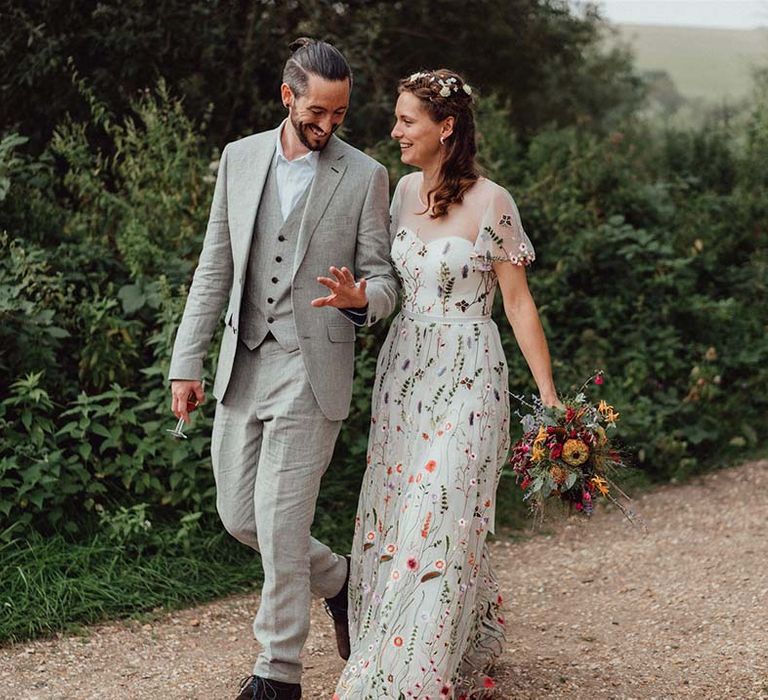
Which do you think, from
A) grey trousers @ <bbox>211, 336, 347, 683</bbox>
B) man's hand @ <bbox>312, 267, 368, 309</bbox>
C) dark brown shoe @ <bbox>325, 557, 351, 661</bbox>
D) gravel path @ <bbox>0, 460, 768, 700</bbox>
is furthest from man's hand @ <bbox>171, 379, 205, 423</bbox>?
gravel path @ <bbox>0, 460, 768, 700</bbox>

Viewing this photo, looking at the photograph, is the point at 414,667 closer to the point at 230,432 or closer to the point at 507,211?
the point at 230,432

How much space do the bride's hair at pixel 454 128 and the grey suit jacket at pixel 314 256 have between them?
0.72 ft

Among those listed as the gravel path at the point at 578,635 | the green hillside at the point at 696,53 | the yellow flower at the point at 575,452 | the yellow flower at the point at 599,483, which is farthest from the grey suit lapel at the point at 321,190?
the green hillside at the point at 696,53

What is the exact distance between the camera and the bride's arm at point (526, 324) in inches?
151

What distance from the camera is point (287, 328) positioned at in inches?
151

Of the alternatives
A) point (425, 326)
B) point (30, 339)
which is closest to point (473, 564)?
point (425, 326)

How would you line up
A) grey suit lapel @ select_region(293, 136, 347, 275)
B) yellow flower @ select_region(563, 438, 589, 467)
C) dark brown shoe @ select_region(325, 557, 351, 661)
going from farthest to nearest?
1. dark brown shoe @ select_region(325, 557, 351, 661)
2. grey suit lapel @ select_region(293, 136, 347, 275)
3. yellow flower @ select_region(563, 438, 589, 467)

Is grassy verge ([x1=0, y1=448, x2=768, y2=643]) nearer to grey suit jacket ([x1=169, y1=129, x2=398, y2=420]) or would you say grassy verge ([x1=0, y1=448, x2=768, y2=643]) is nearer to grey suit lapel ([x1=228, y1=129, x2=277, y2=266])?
grey suit jacket ([x1=169, y1=129, x2=398, y2=420])

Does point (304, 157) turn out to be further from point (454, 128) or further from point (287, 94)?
point (454, 128)

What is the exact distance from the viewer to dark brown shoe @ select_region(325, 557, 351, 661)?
4.28 m

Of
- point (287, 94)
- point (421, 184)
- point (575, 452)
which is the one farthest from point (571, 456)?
point (287, 94)

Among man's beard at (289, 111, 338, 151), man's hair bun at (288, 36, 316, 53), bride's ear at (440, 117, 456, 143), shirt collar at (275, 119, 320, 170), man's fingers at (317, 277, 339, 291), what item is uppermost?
man's hair bun at (288, 36, 316, 53)

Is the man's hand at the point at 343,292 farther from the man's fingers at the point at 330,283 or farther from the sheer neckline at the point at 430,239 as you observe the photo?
the sheer neckline at the point at 430,239

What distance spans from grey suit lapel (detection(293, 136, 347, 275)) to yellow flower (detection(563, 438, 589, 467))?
42.0 inches
